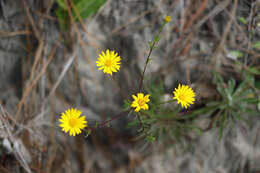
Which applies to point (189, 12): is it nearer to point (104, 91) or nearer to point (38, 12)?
point (104, 91)

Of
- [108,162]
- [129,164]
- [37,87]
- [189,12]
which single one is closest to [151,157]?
[129,164]

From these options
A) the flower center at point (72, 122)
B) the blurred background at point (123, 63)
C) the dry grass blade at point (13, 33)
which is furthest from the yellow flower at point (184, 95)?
the dry grass blade at point (13, 33)

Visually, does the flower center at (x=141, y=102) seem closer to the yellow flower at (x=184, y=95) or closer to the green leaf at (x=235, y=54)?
the yellow flower at (x=184, y=95)

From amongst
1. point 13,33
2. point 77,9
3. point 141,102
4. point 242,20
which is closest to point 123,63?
point 77,9

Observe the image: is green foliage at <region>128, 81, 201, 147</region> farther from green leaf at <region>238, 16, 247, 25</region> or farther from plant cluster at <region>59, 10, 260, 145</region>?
green leaf at <region>238, 16, 247, 25</region>

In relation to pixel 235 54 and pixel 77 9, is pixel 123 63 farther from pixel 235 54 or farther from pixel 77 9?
pixel 235 54

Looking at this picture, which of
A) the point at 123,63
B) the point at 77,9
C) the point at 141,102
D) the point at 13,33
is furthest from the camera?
the point at 123,63

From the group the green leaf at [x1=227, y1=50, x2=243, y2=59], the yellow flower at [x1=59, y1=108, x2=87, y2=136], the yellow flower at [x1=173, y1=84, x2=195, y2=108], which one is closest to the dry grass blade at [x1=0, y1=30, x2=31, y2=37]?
the yellow flower at [x1=59, y1=108, x2=87, y2=136]
